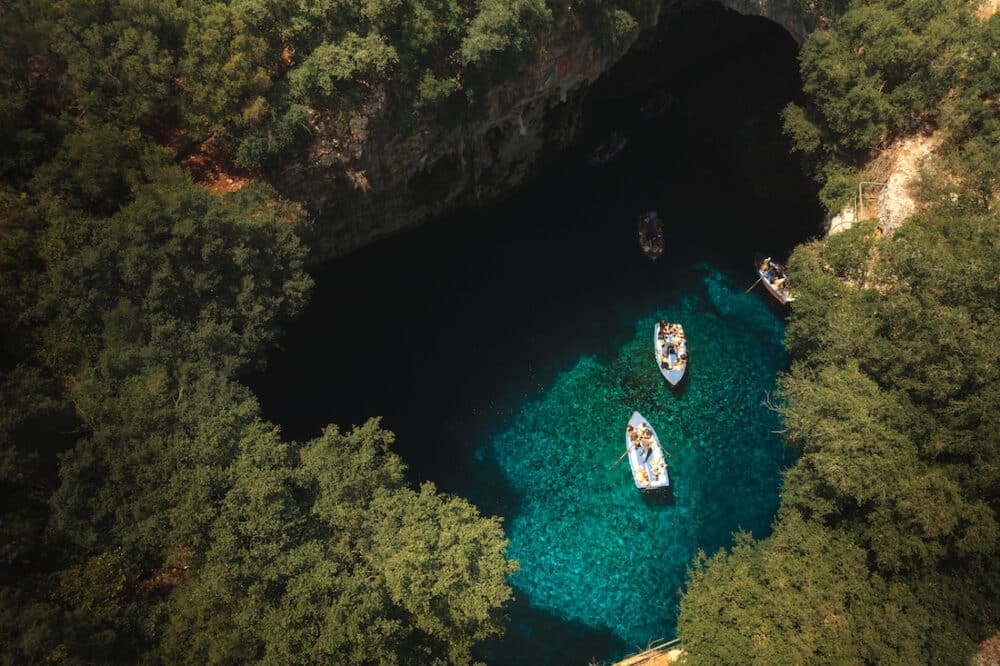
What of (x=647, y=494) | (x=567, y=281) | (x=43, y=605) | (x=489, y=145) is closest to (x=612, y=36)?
(x=489, y=145)

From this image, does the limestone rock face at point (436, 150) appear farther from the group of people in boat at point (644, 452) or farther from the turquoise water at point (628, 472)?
the group of people in boat at point (644, 452)

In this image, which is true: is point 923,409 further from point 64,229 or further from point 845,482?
point 64,229

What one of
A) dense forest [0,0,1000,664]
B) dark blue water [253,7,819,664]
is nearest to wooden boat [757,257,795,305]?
dark blue water [253,7,819,664]

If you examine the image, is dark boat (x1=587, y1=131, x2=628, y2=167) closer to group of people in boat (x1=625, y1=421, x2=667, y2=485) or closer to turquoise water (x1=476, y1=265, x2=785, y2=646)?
turquoise water (x1=476, y1=265, x2=785, y2=646)

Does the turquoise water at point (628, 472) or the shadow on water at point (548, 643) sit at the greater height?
the turquoise water at point (628, 472)

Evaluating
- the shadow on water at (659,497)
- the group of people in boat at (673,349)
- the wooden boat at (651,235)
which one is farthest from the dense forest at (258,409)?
the wooden boat at (651,235)
